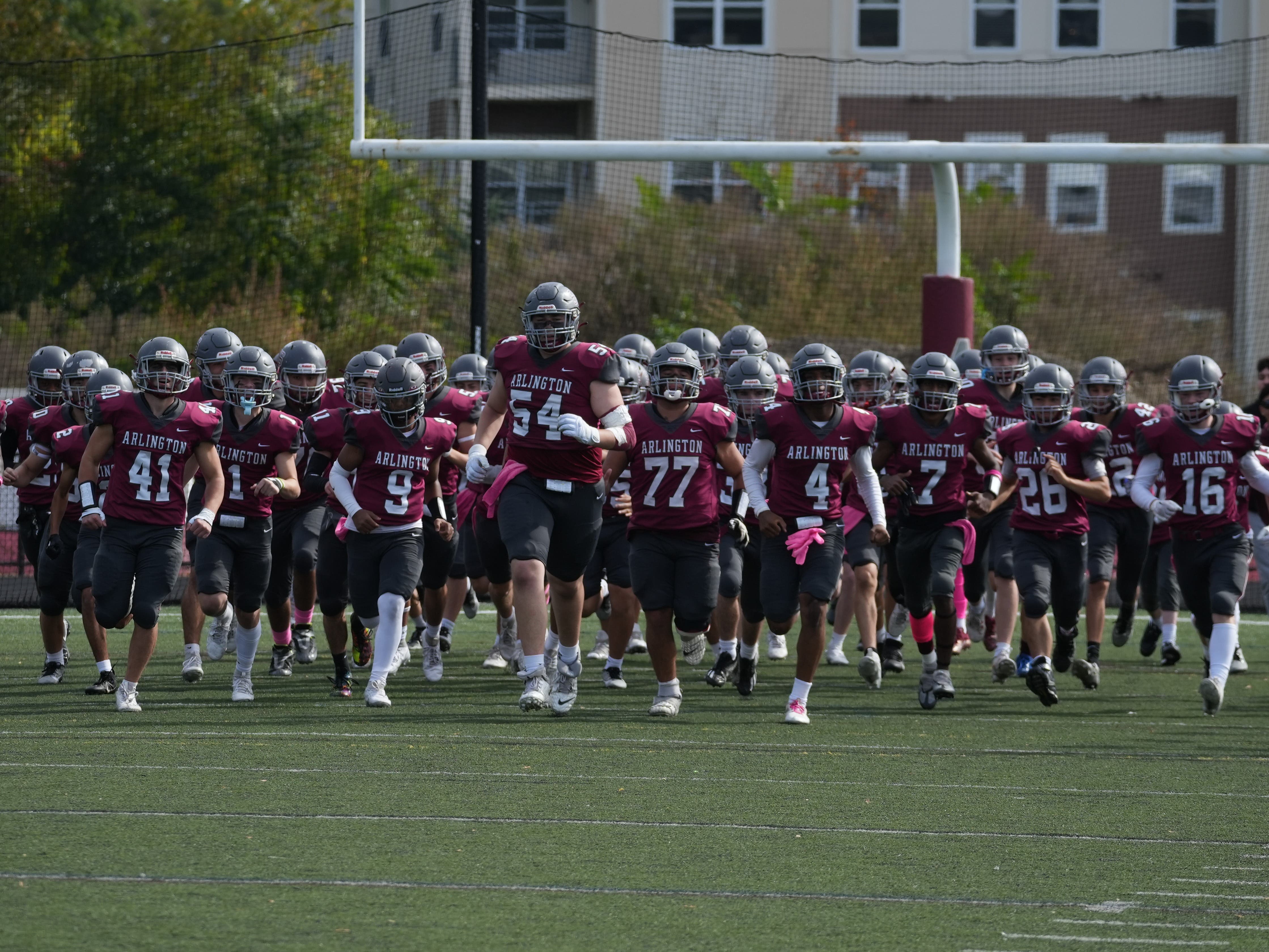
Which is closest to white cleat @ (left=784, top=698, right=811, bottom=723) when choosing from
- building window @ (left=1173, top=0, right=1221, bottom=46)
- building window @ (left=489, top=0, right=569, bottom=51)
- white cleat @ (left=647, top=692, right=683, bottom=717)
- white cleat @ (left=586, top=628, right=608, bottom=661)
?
white cleat @ (left=647, top=692, right=683, bottom=717)

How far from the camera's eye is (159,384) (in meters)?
8.73

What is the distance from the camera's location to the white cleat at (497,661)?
10836 mm

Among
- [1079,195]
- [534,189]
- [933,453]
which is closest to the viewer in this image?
[933,453]

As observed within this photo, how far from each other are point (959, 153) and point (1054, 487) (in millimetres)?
4128

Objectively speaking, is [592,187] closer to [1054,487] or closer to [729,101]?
[729,101]

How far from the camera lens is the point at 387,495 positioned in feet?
29.6

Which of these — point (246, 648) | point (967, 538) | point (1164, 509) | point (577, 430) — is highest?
point (577, 430)

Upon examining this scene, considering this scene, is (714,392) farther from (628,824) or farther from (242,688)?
(628,824)

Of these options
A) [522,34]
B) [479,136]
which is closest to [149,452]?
[479,136]

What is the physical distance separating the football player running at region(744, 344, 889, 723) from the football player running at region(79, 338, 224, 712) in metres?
2.43

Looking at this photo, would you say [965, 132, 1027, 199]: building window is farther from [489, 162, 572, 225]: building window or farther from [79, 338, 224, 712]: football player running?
[79, 338, 224, 712]: football player running

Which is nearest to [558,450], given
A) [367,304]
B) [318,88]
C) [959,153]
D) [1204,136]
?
[959,153]

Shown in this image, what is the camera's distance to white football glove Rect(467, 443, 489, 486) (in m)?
8.46

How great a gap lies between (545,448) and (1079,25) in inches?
1057
